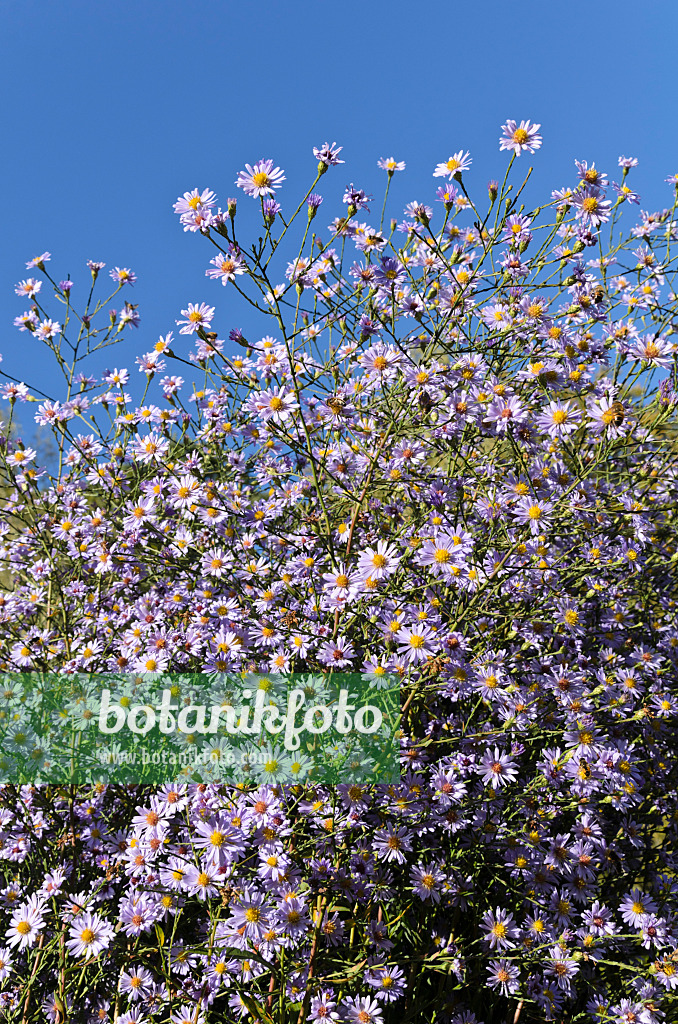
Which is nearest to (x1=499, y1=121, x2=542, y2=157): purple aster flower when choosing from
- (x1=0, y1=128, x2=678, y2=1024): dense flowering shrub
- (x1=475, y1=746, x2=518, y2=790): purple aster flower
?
(x1=0, y1=128, x2=678, y2=1024): dense flowering shrub

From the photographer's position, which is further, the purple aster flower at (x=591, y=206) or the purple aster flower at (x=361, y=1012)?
the purple aster flower at (x=591, y=206)

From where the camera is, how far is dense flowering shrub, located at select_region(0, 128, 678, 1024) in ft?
6.54

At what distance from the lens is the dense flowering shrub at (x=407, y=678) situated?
1992 millimetres

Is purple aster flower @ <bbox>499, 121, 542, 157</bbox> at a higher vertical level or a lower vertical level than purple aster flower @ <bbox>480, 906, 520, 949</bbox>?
higher

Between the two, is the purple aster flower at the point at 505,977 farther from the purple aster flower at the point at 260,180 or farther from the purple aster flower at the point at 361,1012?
the purple aster flower at the point at 260,180

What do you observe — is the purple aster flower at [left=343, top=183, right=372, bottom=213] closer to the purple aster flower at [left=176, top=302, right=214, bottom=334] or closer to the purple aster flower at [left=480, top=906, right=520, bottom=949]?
the purple aster flower at [left=176, top=302, right=214, bottom=334]

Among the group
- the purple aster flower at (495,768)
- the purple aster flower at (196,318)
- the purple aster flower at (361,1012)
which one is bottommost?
the purple aster flower at (361,1012)

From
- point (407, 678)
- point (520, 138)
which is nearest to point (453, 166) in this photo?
point (520, 138)

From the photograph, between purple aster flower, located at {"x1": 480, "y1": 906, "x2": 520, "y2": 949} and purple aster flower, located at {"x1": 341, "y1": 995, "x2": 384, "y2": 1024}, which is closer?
purple aster flower, located at {"x1": 341, "y1": 995, "x2": 384, "y2": 1024}

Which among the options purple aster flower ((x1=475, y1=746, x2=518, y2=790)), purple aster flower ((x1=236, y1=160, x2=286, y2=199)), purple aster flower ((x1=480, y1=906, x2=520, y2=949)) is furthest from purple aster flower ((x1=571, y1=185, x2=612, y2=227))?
purple aster flower ((x1=480, y1=906, x2=520, y2=949))

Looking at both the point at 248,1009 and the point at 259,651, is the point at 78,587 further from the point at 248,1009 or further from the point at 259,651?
the point at 248,1009

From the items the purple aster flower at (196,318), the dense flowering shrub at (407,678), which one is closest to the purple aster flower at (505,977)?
the dense flowering shrub at (407,678)

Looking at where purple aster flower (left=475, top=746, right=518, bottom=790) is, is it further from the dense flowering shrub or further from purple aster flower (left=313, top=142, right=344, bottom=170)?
purple aster flower (left=313, top=142, right=344, bottom=170)

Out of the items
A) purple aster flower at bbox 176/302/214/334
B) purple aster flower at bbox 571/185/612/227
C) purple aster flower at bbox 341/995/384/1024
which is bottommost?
purple aster flower at bbox 341/995/384/1024
